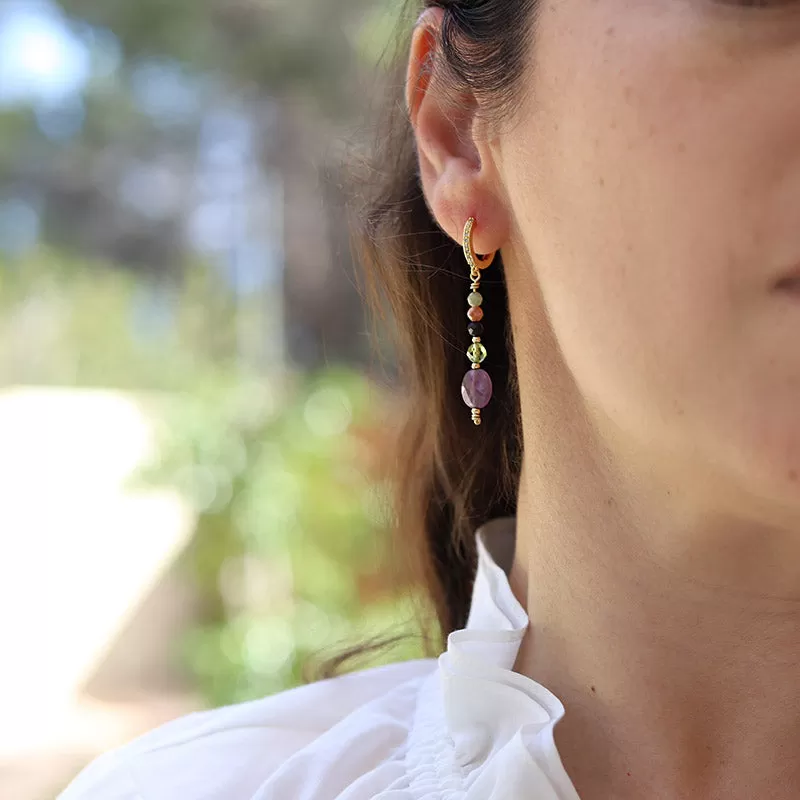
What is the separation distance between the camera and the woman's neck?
1.06 metres

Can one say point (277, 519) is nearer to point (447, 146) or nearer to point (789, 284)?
point (447, 146)

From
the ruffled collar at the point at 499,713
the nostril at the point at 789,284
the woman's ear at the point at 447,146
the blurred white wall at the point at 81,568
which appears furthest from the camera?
the blurred white wall at the point at 81,568

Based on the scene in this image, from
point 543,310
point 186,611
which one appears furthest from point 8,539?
point 543,310

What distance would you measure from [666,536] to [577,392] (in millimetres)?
187

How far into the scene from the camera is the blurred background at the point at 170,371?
529 centimetres

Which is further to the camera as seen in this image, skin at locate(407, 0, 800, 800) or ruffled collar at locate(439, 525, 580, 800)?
ruffled collar at locate(439, 525, 580, 800)

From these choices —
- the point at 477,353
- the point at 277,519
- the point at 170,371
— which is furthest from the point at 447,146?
the point at 170,371

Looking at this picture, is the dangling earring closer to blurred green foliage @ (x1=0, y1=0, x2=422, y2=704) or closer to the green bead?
the green bead

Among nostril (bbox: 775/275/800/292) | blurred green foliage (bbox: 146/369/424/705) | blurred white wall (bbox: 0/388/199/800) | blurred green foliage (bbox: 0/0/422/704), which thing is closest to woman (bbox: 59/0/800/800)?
nostril (bbox: 775/275/800/292)

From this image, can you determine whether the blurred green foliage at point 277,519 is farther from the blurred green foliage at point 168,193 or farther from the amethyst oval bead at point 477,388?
the amethyst oval bead at point 477,388

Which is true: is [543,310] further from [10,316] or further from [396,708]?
[10,316]

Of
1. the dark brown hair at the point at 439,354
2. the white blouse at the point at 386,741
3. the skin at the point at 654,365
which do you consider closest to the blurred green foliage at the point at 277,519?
the dark brown hair at the point at 439,354

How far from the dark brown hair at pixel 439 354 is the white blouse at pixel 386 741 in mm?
126

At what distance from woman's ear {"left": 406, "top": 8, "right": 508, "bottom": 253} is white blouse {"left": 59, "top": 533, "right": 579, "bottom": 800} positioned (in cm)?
43
